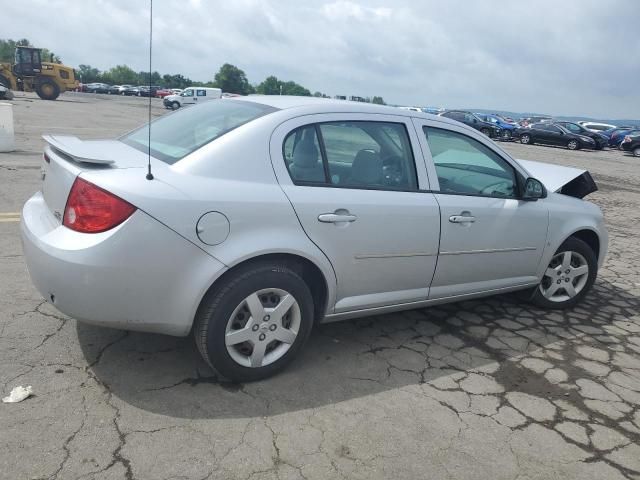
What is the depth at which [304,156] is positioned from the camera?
297cm

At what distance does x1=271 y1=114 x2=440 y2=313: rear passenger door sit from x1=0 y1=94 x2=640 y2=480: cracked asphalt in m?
0.50

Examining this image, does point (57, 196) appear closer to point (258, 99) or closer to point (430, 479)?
point (258, 99)

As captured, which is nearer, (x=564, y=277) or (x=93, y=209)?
(x=93, y=209)

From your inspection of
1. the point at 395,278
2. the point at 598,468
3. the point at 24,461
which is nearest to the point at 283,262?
the point at 395,278

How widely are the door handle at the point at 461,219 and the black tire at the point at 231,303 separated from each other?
117 centimetres

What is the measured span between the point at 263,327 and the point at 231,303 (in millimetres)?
270

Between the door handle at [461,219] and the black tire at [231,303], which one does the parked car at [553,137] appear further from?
the black tire at [231,303]

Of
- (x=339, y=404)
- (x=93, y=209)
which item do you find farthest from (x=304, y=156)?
(x=339, y=404)

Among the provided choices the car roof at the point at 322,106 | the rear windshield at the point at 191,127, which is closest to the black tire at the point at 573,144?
the car roof at the point at 322,106

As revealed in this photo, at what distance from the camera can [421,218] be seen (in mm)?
3264

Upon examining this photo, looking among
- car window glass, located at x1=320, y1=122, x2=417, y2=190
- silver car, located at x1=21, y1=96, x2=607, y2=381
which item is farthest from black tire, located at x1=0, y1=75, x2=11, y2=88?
car window glass, located at x1=320, y1=122, x2=417, y2=190

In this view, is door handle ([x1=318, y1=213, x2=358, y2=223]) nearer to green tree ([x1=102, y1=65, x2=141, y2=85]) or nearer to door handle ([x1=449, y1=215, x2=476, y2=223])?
door handle ([x1=449, y1=215, x2=476, y2=223])

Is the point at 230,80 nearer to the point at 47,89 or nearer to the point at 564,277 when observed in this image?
the point at 47,89

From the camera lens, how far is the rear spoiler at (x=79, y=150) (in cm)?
266
